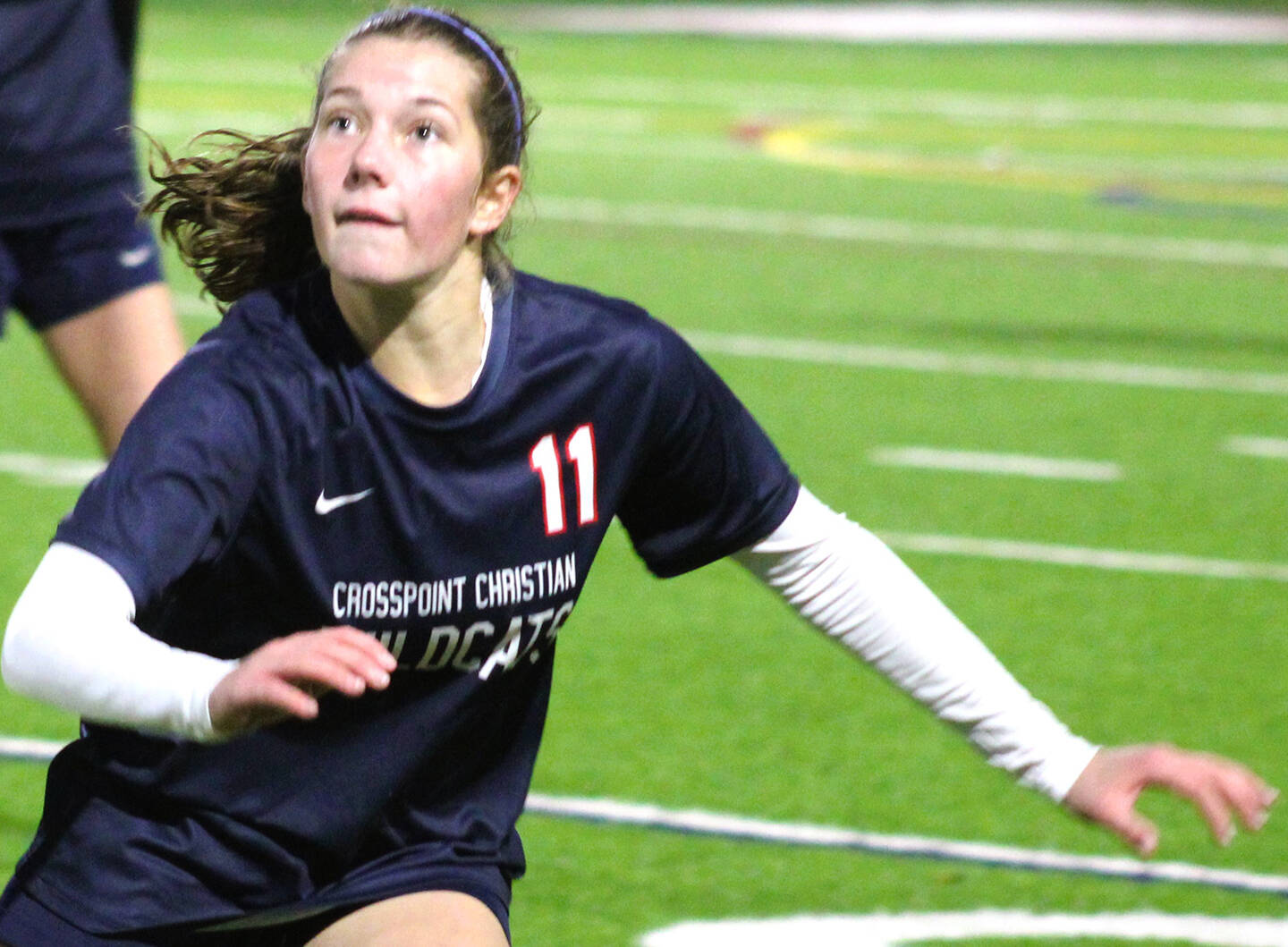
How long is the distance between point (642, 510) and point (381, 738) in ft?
1.68

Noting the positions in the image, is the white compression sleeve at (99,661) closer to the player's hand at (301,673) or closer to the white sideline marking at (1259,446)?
the player's hand at (301,673)

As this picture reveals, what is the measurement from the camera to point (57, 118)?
514 centimetres

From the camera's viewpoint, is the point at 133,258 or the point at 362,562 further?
the point at 133,258

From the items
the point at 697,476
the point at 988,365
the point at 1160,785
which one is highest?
the point at 697,476

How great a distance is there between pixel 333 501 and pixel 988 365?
7704 millimetres

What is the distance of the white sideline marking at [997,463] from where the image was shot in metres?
8.48

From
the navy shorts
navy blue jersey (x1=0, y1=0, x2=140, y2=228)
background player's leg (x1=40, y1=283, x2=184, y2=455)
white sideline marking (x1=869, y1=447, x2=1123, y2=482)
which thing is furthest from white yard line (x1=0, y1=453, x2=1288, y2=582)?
the navy shorts

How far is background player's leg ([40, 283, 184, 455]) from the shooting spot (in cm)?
505

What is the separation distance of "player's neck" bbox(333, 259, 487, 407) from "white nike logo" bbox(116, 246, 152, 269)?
2261 millimetres

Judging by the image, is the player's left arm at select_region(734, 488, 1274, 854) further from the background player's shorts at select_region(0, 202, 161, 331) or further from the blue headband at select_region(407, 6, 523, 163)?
the background player's shorts at select_region(0, 202, 161, 331)

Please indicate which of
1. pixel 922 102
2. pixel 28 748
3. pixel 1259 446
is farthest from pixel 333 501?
pixel 922 102

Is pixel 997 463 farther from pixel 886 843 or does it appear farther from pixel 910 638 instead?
pixel 910 638

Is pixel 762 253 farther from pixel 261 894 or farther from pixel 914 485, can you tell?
pixel 261 894

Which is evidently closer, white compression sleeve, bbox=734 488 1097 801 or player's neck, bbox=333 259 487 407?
player's neck, bbox=333 259 487 407
